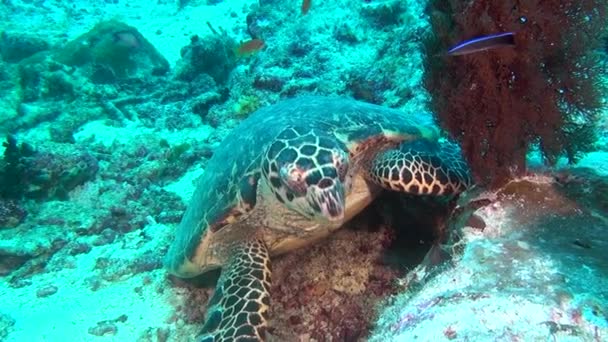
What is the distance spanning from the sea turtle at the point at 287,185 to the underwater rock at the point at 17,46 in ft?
44.5

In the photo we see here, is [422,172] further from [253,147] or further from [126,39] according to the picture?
[126,39]

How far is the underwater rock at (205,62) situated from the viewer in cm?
1187

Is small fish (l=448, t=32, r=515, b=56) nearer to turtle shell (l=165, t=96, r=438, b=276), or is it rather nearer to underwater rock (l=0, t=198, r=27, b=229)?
turtle shell (l=165, t=96, r=438, b=276)

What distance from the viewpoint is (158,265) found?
5266mm

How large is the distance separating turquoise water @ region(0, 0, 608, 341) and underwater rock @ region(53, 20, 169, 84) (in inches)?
112

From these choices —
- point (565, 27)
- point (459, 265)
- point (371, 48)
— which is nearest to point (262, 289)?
point (459, 265)

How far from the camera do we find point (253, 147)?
14.3 ft

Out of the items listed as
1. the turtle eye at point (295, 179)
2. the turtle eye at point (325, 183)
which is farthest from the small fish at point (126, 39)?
the turtle eye at point (325, 183)

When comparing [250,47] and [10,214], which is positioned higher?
[250,47]

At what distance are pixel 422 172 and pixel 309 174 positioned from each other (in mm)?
1015

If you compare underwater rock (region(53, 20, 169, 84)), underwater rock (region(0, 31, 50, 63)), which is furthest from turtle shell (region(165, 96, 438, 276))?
underwater rock (region(0, 31, 50, 63))

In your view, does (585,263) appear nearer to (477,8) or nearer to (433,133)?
(477,8)

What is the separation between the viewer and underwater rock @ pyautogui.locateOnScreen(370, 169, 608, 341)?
1.74m

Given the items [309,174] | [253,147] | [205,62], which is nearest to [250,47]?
[205,62]
